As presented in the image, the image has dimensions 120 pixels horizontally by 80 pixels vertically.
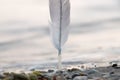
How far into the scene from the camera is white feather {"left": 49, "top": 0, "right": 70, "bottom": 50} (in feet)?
33.5

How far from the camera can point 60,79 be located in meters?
11.1

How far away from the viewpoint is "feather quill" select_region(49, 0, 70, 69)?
1020cm

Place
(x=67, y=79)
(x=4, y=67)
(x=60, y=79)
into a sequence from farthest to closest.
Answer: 1. (x=4, y=67)
2. (x=67, y=79)
3. (x=60, y=79)

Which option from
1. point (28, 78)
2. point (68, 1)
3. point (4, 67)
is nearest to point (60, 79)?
point (28, 78)

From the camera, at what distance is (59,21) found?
10391 millimetres

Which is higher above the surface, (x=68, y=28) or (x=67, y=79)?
(x=68, y=28)

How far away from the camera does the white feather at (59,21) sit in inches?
402

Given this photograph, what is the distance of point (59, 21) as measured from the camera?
1039 centimetres

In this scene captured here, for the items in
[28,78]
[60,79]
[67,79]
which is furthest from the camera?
[67,79]

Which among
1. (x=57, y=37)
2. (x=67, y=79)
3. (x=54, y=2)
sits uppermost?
(x=54, y=2)

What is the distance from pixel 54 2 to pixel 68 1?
0.35 metres

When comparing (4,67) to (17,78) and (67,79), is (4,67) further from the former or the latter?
(17,78)

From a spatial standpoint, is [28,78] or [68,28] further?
[28,78]

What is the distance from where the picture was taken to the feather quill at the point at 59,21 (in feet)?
33.5
